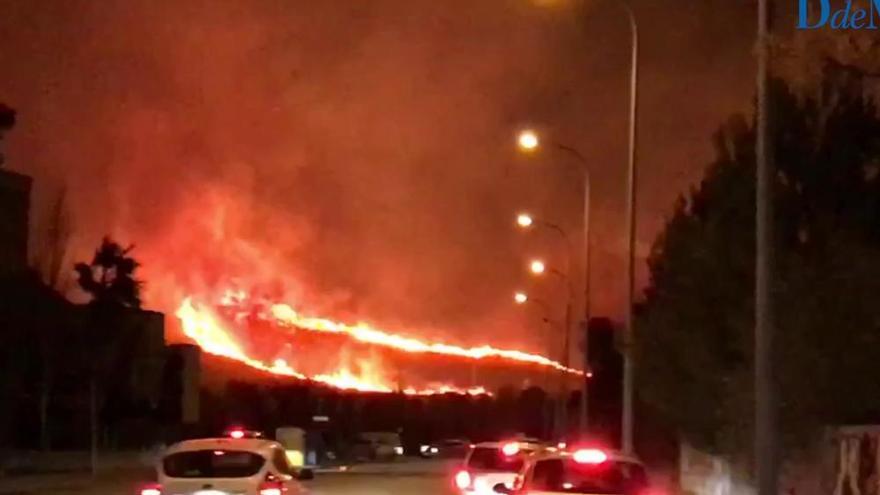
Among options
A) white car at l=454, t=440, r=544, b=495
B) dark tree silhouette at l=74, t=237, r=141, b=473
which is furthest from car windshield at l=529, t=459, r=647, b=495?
dark tree silhouette at l=74, t=237, r=141, b=473

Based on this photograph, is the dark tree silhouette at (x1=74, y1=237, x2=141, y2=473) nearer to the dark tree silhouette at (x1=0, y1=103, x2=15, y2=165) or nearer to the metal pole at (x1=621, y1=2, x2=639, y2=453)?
the dark tree silhouette at (x1=0, y1=103, x2=15, y2=165)

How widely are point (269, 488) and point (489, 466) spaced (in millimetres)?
8690

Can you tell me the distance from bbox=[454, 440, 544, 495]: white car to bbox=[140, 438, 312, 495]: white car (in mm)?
6822

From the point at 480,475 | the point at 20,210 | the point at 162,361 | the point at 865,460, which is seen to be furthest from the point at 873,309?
the point at 162,361

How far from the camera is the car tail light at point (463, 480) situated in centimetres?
2525

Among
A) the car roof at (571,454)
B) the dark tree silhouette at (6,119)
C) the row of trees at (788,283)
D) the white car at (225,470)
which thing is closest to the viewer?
the car roof at (571,454)

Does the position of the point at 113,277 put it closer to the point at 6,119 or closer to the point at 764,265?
the point at 6,119

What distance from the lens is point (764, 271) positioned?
1623 cm

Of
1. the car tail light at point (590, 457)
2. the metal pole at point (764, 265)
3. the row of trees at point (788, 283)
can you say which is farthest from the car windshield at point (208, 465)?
the row of trees at point (788, 283)

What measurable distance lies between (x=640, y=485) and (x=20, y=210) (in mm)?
59333

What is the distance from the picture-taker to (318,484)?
4509cm

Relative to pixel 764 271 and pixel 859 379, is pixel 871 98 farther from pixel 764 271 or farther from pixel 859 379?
pixel 764 271

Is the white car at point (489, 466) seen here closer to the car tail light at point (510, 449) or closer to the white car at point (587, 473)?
the car tail light at point (510, 449)

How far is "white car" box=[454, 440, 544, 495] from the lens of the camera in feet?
81.1
